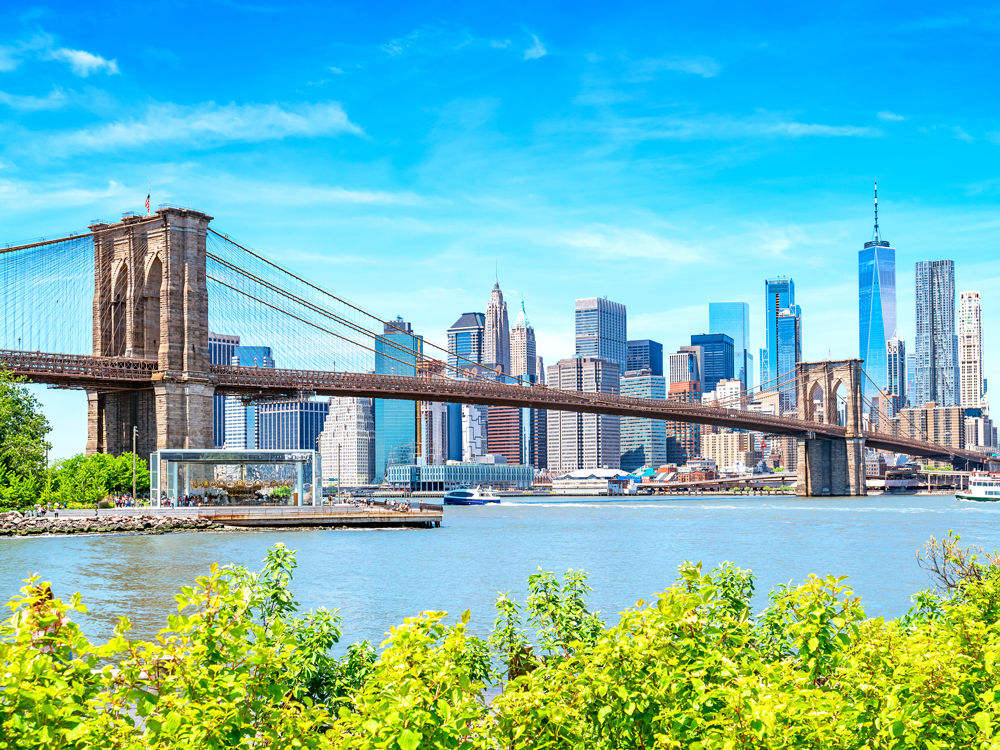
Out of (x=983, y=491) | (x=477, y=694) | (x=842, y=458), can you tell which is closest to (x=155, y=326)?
(x=477, y=694)

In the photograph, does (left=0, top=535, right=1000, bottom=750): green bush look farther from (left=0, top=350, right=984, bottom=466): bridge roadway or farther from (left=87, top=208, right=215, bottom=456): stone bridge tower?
(left=87, top=208, right=215, bottom=456): stone bridge tower

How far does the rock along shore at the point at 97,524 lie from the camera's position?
156ft

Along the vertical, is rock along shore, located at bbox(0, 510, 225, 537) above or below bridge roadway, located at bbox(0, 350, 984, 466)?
below

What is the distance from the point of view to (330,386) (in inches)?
2781

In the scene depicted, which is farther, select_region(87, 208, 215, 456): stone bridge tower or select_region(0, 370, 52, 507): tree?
select_region(87, 208, 215, 456): stone bridge tower

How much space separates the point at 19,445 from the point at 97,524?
1235 cm

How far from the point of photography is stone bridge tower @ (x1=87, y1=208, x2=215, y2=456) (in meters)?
64.2

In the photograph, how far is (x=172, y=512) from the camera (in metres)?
55.2

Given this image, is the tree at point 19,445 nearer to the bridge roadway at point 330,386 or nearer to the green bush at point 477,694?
the bridge roadway at point 330,386

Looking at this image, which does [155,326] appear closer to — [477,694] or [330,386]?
[330,386]

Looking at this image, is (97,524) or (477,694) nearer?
(477,694)

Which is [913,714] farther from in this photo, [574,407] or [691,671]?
[574,407]

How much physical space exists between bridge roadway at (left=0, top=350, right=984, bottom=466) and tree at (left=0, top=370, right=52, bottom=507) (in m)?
1.47

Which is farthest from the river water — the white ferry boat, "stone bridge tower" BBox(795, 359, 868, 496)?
"stone bridge tower" BBox(795, 359, 868, 496)
